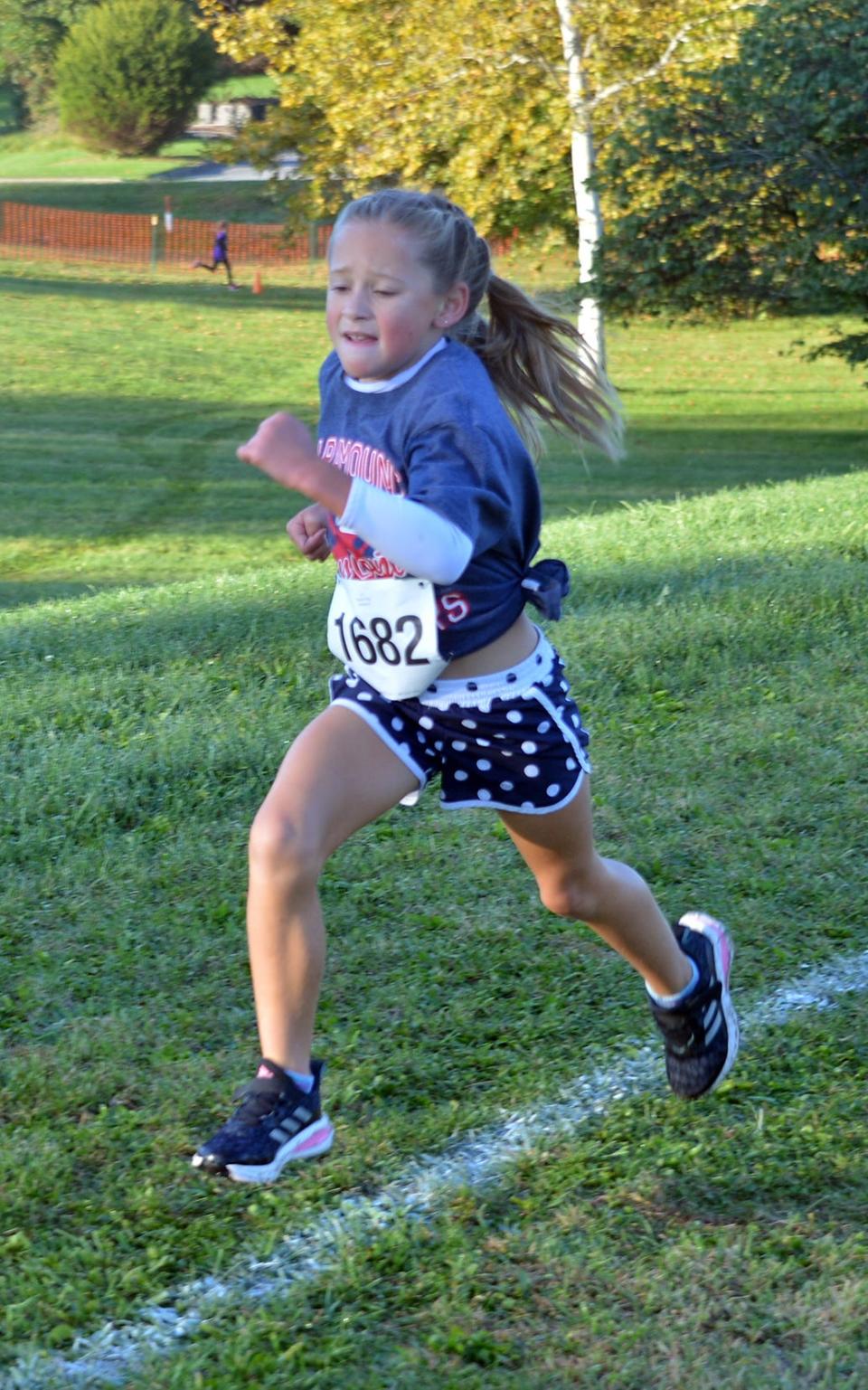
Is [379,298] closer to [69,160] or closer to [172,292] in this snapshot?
[172,292]

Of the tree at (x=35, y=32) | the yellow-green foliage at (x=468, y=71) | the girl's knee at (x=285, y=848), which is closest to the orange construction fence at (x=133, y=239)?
the yellow-green foliage at (x=468, y=71)

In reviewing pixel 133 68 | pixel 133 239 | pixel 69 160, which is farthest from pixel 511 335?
pixel 69 160

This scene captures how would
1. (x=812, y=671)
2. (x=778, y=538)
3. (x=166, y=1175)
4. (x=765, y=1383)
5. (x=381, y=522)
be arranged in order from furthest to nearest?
(x=778, y=538) → (x=812, y=671) → (x=166, y=1175) → (x=381, y=522) → (x=765, y=1383)

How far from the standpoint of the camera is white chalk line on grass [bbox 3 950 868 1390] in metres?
2.71

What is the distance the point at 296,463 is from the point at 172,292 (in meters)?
39.5

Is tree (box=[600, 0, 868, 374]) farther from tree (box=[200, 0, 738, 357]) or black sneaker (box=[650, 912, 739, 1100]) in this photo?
black sneaker (box=[650, 912, 739, 1100])

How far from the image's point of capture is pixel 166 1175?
10.6 feet

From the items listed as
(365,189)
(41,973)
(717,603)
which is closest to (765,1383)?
(41,973)

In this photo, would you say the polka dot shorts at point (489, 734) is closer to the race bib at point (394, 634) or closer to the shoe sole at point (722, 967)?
the race bib at point (394, 634)

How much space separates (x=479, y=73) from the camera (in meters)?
25.0

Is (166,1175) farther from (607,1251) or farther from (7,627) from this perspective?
(7,627)

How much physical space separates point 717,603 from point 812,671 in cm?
92

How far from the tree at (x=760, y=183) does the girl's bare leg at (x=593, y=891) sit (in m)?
17.0

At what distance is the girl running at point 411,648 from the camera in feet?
10.2
